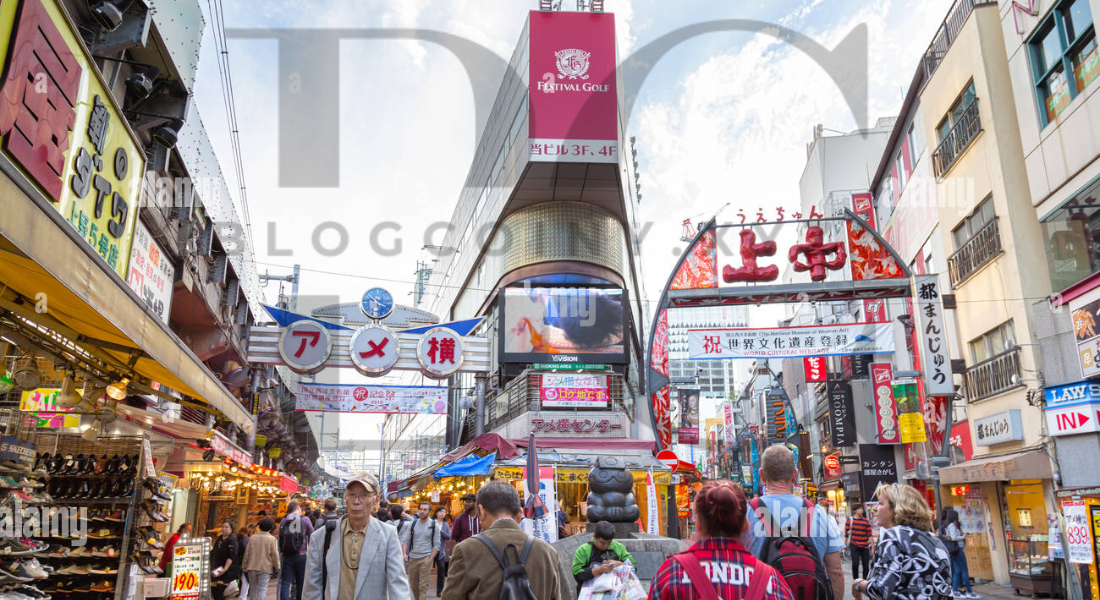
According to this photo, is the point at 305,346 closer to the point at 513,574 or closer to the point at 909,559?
the point at 513,574

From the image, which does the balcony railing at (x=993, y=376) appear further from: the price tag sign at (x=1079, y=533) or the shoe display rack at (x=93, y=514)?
the shoe display rack at (x=93, y=514)

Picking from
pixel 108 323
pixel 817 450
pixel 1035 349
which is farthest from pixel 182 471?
pixel 817 450

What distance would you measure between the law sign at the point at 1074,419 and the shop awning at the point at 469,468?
1091 cm

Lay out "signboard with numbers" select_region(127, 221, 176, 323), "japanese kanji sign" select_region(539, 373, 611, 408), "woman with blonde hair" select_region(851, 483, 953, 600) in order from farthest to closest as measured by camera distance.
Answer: "japanese kanji sign" select_region(539, 373, 611, 408)
"signboard with numbers" select_region(127, 221, 176, 323)
"woman with blonde hair" select_region(851, 483, 953, 600)

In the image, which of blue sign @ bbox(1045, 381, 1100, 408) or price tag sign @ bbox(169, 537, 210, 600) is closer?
price tag sign @ bbox(169, 537, 210, 600)

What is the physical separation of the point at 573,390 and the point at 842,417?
1066cm

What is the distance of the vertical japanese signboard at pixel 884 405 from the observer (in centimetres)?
2356

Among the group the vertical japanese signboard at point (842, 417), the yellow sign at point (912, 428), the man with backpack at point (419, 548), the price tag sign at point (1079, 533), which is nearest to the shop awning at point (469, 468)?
the man with backpack at point (419, 548)

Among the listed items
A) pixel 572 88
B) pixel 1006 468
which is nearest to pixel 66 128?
pixel 1006 468

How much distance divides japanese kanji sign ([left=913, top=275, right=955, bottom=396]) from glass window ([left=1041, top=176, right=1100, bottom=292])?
2182 mm

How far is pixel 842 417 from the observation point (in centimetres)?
2786

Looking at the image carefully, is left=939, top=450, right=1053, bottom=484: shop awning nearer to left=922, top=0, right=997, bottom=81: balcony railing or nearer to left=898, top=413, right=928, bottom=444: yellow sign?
left=898, top=413, right=928, bottom=444: yellow sign

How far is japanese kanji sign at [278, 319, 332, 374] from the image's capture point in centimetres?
1766

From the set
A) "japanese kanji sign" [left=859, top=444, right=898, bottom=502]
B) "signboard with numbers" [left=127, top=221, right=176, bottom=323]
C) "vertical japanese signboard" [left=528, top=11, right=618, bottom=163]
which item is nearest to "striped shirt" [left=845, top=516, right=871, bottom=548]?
"signboard with numbers" [left=127, top=221, right=176, bottom=323]
